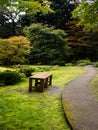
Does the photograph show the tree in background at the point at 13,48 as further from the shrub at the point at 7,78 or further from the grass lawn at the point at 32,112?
the grass lawn at the point at 32,112

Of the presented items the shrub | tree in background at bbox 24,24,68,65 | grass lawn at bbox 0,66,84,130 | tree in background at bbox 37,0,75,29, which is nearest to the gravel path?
grass lawn at bbox 0,66,84,130

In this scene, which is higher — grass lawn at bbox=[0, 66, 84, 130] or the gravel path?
the gravel path

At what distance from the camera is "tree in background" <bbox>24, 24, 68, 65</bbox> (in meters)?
29.5

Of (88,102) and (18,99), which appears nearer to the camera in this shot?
(88,102)

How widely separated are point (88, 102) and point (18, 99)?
2676mm

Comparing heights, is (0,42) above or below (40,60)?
above

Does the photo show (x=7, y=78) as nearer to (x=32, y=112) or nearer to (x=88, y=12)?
(x=88, y=12)

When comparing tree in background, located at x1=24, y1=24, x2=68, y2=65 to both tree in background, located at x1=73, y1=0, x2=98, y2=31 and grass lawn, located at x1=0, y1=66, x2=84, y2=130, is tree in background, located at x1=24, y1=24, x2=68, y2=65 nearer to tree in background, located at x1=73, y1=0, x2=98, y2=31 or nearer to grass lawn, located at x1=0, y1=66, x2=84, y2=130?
tree in background, located at x1=73, y1=0, x2=98, y2=31

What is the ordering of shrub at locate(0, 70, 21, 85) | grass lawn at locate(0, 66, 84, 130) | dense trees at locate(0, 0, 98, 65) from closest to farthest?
grass lawn at locate(0, 66, 84, 130)
shrub at locate(0, 70, 21, 85)
dense trees at locate(0, 0, 98, 65)

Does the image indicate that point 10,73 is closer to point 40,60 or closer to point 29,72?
point 29,72

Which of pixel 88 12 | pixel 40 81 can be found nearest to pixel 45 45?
pixel 88 12

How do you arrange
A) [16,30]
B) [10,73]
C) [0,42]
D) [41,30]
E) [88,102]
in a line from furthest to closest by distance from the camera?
[16,30] → [41,30] → [0,42] → [10,73] → [88,102]

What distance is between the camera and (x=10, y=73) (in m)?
13.6

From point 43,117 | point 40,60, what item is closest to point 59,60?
point 40,60
